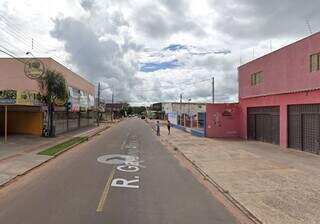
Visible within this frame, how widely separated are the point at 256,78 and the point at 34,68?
19.4 meters

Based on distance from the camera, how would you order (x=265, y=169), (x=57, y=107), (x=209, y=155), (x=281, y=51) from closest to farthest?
(x=265, y=169), (x=209, y=155), (x=281, y=51), (x=57, y=107)

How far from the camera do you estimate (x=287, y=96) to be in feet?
90.0

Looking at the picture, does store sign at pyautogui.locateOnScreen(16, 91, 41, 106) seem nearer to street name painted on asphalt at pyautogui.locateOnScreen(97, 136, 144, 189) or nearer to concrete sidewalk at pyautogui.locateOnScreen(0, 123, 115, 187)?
concrete sidewalk at pyautogui.locateOnScreen(0, 123, 115, 187)

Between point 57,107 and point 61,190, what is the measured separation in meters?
31.6

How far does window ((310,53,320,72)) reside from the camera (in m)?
23.4

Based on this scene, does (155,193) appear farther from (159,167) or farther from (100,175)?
(159,167)

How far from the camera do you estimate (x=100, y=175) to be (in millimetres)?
15672

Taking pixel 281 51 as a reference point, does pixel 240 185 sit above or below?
below

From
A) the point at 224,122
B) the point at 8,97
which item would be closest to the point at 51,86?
the point at 8,97

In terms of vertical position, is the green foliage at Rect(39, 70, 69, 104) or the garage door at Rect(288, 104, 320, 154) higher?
the green foliage at Rect(39, 70, 69, 104)

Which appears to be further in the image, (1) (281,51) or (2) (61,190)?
(1) (281,51)

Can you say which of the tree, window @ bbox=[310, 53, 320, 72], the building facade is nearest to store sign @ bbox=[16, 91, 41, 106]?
the building facade

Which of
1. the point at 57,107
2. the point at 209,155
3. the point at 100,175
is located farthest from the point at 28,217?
the point at 57,107

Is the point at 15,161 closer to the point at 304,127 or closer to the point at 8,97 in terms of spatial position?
the point at 8,97
